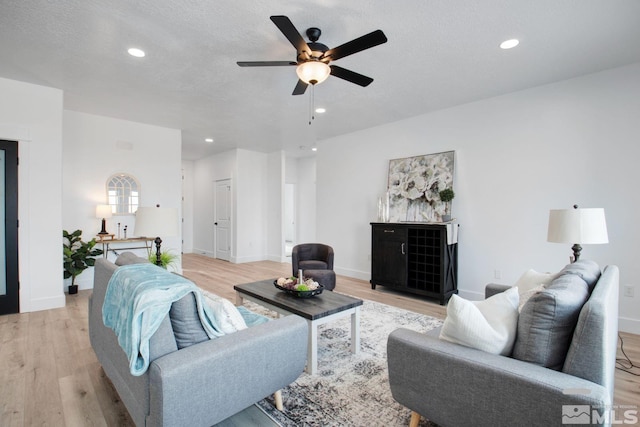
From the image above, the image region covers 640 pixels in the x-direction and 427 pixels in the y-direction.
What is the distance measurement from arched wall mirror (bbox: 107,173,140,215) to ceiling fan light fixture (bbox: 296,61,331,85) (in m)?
4.09

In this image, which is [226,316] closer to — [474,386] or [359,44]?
[474,386]

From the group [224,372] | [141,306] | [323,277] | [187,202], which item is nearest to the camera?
[141,306]

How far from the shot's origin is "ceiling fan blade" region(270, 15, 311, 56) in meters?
1.95

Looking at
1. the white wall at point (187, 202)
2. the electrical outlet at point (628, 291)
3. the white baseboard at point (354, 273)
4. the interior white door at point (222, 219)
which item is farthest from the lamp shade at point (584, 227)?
the white wall at point (187, 202)

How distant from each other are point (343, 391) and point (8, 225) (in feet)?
13.8

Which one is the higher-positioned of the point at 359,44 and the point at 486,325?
the point at 359,44

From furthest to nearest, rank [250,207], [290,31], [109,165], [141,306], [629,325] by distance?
[250,207], [109,165], [629,325], [290,31], [141,306]

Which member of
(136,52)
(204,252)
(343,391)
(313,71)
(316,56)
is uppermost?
(136,52)

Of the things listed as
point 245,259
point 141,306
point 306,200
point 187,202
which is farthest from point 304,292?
point 187,202

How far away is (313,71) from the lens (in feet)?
8.14

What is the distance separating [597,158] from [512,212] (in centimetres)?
100

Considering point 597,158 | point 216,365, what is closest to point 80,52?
point 216,365

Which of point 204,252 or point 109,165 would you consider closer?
point 109,165

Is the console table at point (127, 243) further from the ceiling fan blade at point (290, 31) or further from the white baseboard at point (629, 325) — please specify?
the white baseboard at point (629, 325)
